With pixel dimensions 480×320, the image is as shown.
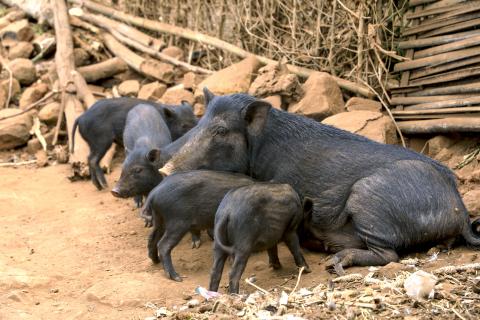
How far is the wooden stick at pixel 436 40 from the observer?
7673 millimetres

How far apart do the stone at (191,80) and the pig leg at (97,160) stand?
184 centimetres

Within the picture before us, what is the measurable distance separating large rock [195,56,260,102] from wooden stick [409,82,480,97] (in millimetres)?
1979

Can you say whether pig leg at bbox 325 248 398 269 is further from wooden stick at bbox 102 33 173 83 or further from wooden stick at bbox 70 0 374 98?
wooden stick at bbox 102 33 173 83

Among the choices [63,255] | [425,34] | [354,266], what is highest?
[425,34]

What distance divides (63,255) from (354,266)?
2421 millimetres

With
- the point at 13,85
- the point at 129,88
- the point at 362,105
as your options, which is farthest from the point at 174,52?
the point at 362,105

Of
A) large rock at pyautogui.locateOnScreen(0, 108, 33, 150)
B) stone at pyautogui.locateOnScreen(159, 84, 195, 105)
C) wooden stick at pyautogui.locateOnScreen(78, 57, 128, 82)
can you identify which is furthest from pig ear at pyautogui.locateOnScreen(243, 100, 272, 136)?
wooden stick at pyautogui.locateOnScreen(78, 57, 128, 82)

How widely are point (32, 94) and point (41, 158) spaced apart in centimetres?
151

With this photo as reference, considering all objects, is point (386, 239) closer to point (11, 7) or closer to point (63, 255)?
point (63, 255)

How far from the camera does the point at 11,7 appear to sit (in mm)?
13070

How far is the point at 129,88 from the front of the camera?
10430mm

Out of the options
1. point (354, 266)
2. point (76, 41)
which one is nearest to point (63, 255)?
point (354, 266)

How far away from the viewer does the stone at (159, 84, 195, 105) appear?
31.4ft

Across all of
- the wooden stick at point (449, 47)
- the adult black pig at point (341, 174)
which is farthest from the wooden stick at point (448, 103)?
the adult black pig at point (341, 174)
